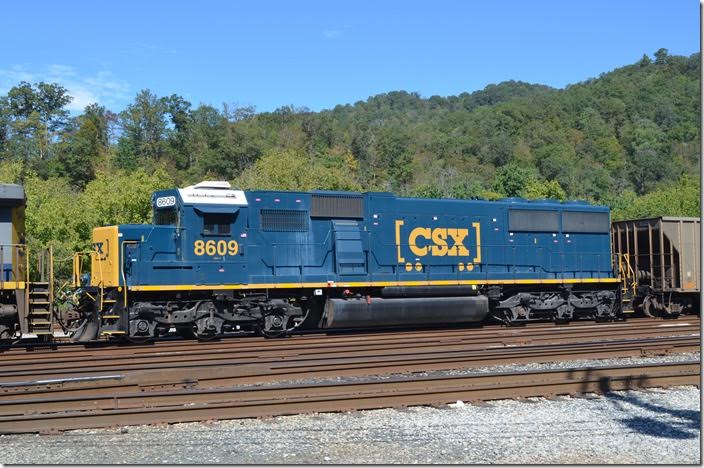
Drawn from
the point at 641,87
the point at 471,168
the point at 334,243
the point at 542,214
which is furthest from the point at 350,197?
the point at 641,87

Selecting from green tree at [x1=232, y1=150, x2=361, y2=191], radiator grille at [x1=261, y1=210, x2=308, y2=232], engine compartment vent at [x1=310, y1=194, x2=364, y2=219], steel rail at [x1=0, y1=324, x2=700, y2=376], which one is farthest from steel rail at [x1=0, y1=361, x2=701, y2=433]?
green tree at [x1=232, y1=150, x2=361, y2=191]

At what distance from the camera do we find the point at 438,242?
61.7 feet

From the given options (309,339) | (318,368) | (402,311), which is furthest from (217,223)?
(318,368)

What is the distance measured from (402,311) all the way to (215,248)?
188 inches

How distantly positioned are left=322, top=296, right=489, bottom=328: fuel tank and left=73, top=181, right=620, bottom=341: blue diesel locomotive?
0.03 m

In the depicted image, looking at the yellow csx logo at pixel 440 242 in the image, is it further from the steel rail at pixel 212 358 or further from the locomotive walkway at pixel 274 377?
the steel rail at pixel 212 358

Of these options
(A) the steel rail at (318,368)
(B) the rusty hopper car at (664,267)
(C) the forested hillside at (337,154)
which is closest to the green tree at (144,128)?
(C) the forested hillside at (337,154)

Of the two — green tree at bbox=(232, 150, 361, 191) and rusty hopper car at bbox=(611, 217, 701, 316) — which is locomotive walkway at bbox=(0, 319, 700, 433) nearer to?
rusty hopper car at bbox=(611, 217, 701, 316)

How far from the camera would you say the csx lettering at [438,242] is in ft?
60.8

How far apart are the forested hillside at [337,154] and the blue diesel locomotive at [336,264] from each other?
1395 cm

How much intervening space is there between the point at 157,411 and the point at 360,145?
7268cm

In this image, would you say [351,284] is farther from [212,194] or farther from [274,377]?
[274,377]

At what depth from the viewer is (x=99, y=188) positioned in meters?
31.4

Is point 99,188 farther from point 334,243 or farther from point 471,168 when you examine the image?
point 471,168
